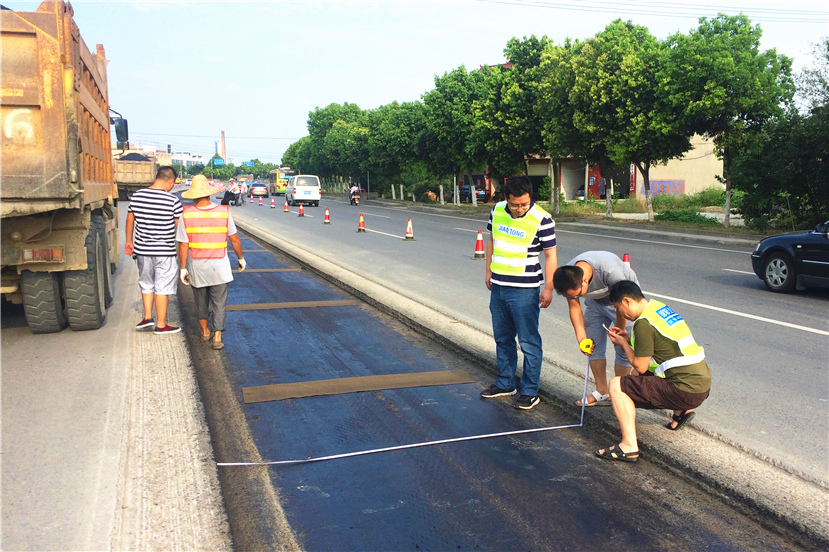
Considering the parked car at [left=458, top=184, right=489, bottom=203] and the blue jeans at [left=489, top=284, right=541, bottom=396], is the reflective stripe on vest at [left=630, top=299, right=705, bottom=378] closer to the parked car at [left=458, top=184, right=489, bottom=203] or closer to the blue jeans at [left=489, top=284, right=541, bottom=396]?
the blue jeans at [left=489, top=284, right=541, bottom=396]

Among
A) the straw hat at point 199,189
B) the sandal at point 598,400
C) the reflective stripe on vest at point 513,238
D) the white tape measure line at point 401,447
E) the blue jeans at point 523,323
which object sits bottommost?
the white tape measure line at point 401,447

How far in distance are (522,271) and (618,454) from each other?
1.57 metres

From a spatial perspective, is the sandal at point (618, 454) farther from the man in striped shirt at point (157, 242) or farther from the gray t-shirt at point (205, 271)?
the man in striped shirt at point (157, 242)

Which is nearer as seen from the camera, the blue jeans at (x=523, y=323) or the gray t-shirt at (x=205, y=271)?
the blue jeans at (x=523, y=323)

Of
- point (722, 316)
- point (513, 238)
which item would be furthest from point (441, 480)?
point (722, 316)

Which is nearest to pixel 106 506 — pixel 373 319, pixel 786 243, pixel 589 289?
pixel 589 289

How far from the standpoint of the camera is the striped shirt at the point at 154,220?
766cm

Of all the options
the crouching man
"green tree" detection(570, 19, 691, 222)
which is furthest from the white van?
A: the crouching man

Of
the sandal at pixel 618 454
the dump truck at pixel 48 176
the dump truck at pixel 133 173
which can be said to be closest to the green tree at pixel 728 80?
the dump truck at pixel 133 173

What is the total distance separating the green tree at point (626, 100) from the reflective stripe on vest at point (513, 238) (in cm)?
2042

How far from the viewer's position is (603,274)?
4965mm

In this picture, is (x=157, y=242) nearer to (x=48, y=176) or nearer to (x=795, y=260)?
(x=48, y=176)

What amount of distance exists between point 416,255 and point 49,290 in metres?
9.50

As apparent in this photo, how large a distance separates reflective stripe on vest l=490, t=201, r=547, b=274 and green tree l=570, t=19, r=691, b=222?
67.0 ft
